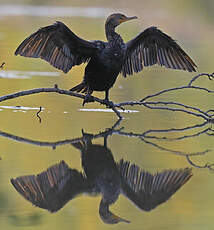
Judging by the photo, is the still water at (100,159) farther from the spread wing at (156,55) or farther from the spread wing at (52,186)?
the spread wing at (156,55)

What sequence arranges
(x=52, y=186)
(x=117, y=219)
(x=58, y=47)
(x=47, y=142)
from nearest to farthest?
(x=117, y=219), (x=52, y=186), (x=47, y=142), (x=58, y=47)

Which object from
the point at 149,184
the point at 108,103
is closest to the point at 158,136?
the point at 108,103

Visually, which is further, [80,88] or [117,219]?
[80,88]

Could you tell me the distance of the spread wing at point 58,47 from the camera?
8219mm

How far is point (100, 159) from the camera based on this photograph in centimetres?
724

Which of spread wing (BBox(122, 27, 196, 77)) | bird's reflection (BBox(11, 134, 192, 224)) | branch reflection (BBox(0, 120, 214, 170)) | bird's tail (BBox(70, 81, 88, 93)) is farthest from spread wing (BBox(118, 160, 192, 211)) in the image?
spread wing (BBox(122, 27, 196, 77))

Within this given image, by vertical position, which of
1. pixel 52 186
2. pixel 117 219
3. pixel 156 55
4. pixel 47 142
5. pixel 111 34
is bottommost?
pixel 47 142

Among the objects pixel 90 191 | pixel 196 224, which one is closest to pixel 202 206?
pixel 196 224

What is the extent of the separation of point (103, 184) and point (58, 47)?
8.13 ft

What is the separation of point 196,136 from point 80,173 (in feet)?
6.85

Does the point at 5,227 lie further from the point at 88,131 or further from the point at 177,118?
the point at 177,118

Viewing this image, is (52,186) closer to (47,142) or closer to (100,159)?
(100,159)

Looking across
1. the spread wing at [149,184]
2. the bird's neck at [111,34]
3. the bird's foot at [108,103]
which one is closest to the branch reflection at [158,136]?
the bird's foot at [108,103]

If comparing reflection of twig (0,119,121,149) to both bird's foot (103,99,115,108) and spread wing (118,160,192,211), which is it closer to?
bird's foot (103,99,115,108)
